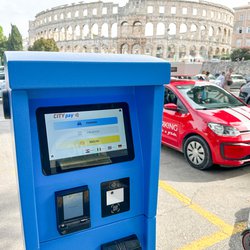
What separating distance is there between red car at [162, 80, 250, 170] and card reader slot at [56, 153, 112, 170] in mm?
3194

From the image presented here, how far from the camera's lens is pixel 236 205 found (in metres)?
3.35

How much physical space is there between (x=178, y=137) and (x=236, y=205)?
1.77m

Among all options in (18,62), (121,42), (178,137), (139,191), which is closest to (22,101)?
(18,62)

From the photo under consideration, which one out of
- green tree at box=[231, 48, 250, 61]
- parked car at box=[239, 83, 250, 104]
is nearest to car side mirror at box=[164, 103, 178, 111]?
parked car at box=[239, 83, 250, 104]

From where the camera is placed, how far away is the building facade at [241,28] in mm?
67812

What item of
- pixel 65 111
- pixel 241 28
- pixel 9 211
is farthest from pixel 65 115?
pixel 241 28

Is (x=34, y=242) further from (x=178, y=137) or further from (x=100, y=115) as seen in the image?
(x=178, y=137)

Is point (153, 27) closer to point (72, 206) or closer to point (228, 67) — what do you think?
point (228, 67)

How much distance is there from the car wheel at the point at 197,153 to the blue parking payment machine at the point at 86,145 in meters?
3.05

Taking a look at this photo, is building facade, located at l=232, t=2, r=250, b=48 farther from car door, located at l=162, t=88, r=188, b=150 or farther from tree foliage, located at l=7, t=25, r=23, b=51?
car door, located at l=162, t=88, r=188, b=150

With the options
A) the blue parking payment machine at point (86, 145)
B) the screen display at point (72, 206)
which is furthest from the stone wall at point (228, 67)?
the screen display at point (72, 206)

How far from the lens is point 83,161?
4.28 feet

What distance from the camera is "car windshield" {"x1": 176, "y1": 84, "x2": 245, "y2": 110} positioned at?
15.9ft

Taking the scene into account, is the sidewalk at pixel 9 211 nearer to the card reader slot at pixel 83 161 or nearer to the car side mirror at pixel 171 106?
the card reader slot at pixel 83 161
